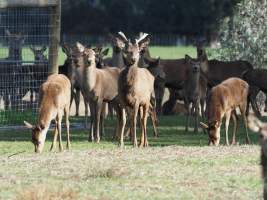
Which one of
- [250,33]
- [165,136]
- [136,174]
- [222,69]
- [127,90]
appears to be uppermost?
[250,33]

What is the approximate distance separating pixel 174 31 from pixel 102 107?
5120 centimetres

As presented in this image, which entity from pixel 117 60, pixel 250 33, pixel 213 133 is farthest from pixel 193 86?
pixel 250 33

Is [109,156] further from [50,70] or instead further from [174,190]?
[50,70]

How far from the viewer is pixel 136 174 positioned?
12.5 meters

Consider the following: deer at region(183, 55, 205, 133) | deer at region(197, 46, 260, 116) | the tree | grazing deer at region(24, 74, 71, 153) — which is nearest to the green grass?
grazing deer at region(24, 74, 71, 153)

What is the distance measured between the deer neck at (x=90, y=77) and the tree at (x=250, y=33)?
35.7 ft

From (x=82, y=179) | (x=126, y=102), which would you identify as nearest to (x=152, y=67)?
(x=126, y=102)

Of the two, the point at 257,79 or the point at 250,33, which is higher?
the point at 250,33

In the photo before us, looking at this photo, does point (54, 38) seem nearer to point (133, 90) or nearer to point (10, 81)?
point (10, 81)

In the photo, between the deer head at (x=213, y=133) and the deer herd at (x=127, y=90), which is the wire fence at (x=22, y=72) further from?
the deer head at (x=213, y=133)

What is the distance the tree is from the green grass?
14.0m

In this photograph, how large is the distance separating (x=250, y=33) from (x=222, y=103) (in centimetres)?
1202

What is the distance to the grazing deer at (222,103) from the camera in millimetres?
17578

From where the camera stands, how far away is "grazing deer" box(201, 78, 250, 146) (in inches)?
692
